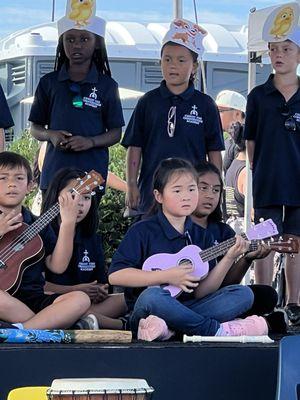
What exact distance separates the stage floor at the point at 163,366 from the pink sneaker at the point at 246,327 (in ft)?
0.95

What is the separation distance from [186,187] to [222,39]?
5034mm

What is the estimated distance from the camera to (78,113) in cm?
522

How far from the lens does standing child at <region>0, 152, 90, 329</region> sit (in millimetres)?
4070

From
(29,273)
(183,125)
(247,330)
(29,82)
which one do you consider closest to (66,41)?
(183,125)

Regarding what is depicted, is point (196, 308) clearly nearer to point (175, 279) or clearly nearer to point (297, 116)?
point (175, 279)

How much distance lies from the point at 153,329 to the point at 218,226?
3.09 ft

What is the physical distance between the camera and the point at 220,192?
189 inches

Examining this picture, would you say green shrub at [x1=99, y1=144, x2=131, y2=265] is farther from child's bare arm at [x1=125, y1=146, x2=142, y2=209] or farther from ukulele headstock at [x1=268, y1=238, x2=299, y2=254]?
ukulele headstock at [x1=268, y1=238, x2=299, y2=254]

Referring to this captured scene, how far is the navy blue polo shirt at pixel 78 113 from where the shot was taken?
522 cm

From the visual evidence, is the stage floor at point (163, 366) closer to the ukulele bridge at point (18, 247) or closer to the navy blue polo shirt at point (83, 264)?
the ukulele bridge at point (18, 247)

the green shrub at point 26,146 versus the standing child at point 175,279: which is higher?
the green shrub at point 26,146

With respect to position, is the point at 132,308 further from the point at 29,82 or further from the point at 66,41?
the point at 29,82

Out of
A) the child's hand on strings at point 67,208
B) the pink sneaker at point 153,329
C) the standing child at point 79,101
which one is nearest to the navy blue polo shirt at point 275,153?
the standing child at point 79,101

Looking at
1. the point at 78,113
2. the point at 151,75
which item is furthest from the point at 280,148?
the point at 151,75
